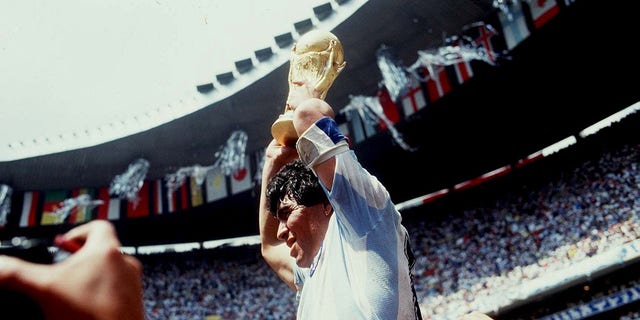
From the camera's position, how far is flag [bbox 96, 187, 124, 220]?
1978 centimetres

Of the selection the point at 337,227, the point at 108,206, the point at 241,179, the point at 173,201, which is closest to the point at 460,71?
the point at 241,179

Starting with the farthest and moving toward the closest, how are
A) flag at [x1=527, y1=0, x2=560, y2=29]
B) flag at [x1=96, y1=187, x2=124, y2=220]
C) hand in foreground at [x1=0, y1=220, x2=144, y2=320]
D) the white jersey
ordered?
1. flag at [x1=96, y1=187, x2=124, y2=220]
2. flag at [x1=527, y1=0, x2=560, y2=29]
3. the white jersey
4. hand in foreground at [x1=0, y1=220, x2=144, y2=320]

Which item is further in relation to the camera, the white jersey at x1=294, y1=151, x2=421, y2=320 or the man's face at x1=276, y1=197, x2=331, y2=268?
the man's face at x1=276, y1=197, x2=331, y2=268

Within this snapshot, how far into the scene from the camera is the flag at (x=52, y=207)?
19.1 meters

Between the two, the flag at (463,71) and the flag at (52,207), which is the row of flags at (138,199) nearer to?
the flag at (52,207)

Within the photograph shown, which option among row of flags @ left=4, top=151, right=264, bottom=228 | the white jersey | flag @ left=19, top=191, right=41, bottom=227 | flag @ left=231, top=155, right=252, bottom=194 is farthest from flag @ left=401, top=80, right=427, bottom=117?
flag @ left=19, top=191, right=41, bottom=227

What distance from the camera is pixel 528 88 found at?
603 inches

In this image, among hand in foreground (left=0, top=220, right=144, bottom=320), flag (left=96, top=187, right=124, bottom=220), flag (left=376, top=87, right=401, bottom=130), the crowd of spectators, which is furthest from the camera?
flag (left=96, top=187, right=124, bottom=220)

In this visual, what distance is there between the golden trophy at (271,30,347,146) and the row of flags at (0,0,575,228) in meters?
11.8

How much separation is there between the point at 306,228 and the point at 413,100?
1412cm

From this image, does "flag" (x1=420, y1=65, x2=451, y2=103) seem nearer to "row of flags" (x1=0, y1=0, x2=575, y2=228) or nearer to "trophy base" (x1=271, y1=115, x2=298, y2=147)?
"row of flags" (x1=0, y1=0, x2=575, y2=228)

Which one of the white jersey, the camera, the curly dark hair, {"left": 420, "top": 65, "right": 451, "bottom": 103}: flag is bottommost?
{"left": 420, "top": 65, "right": 451, "bottom": 103}: flag

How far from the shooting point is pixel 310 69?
7.25 ft

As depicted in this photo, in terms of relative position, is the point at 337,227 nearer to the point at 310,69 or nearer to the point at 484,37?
the point at 310,69
